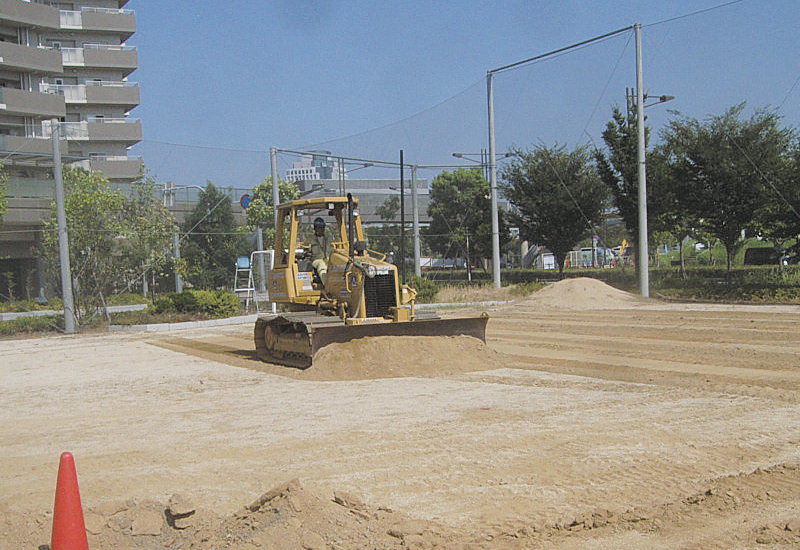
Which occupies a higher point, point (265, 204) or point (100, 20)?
point (100, 20)

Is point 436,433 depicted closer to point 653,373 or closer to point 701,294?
point 653,373

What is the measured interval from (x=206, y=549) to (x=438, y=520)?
1.52 m

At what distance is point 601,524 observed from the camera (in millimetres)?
5055

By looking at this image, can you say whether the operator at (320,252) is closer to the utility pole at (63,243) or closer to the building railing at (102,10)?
the utility pole at (63,243)

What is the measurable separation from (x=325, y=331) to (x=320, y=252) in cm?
351

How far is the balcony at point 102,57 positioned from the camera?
55.0m

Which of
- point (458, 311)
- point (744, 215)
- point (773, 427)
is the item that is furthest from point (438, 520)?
point (744, 215)

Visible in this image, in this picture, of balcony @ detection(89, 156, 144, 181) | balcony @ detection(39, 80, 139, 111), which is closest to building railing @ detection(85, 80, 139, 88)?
balcony @ detection(39, 80, 139, 111)

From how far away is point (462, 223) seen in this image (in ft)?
141

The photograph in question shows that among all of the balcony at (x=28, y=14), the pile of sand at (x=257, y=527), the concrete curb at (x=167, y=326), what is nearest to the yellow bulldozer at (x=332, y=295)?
the pile of sand at (x=257, y=527)

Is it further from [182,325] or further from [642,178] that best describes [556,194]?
[182,325]

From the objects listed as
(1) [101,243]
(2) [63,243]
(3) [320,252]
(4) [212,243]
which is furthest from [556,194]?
(3) [320,252]

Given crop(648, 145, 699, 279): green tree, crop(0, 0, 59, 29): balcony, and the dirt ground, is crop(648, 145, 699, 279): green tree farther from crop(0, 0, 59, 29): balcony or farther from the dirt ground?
crop(0, 0, 59, 29): balcony

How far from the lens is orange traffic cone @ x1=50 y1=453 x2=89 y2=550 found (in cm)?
444
